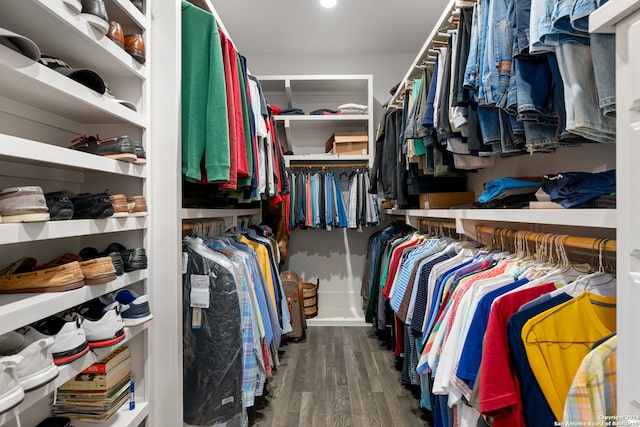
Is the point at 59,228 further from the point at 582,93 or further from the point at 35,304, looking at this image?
the point at 582,93

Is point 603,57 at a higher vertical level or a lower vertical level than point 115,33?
lower

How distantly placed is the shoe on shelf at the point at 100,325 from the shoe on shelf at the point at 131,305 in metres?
0.05

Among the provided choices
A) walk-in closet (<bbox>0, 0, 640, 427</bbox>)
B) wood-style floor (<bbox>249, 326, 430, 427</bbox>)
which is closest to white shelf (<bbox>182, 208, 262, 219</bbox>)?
walk-in closet (<bbox>0, 0, 640, 427</bbox>)

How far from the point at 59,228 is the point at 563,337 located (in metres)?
1.33

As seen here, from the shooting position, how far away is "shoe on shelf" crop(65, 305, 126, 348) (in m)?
1.06

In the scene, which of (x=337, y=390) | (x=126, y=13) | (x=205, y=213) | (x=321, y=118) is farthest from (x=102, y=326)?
(x=321, y=118)

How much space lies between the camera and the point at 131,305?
1260mm

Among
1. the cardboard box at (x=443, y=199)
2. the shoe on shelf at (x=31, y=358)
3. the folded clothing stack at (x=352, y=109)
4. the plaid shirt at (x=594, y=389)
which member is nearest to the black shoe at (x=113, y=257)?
the shoe on shelf at (x=31, y=358)

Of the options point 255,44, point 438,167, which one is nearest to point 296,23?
point 255,44

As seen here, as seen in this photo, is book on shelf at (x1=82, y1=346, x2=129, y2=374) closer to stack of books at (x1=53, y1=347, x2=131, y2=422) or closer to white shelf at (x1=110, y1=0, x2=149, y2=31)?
stack of books at (x1=53, y1=347, x2=131, y2=422)

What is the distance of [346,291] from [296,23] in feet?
9.22

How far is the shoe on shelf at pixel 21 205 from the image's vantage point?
825 mm

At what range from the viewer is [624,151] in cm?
66

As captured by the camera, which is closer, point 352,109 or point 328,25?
point 328,25
